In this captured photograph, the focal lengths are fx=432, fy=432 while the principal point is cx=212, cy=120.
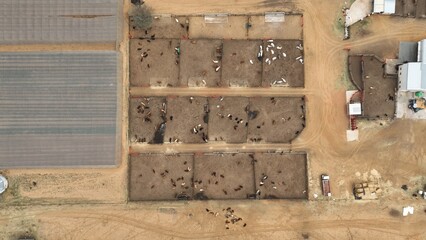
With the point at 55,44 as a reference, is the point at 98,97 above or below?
below

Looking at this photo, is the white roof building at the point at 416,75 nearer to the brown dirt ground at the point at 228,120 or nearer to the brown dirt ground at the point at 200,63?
the brown dirt ground at the point at 228,120

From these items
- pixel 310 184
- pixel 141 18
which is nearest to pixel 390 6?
pixel 310 184

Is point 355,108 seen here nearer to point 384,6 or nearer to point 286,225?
point 384,6

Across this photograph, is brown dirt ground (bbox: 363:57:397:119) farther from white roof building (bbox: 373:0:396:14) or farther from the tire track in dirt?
the tire track in dirt

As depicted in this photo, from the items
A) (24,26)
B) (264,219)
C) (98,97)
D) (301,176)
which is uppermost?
(24,26)

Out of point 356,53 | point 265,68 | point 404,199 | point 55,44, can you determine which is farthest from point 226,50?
point 404,199

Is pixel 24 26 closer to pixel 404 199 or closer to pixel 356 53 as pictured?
pixel 356 53
